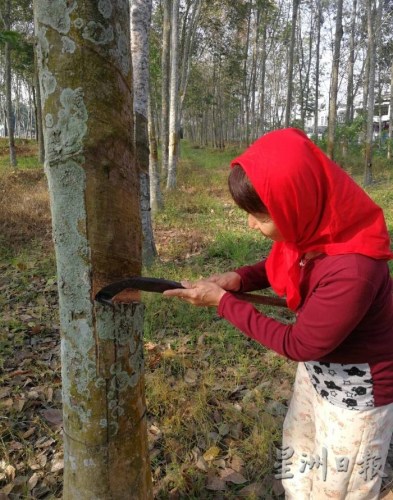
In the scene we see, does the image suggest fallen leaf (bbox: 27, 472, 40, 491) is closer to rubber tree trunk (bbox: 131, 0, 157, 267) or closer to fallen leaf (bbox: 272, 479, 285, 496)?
fallen leaf (bbox: 272, 479, 285, 496)

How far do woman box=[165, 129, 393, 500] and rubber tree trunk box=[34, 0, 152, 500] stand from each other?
0.84 feet

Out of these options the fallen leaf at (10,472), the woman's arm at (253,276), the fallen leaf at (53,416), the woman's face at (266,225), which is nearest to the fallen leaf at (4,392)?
the fallen leaf at (53,416)

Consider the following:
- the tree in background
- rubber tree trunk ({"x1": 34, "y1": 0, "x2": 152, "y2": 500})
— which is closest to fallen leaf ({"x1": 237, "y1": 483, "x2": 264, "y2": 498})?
rubber tree trunk ({"x1": 34, "y1": 0, "x2": 152, "y2": 500})

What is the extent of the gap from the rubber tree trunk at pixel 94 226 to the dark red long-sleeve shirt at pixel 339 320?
14.9 inches

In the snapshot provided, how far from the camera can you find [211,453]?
86.0 inches

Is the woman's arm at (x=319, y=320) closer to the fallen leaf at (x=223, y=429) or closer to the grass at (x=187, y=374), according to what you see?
the grass at (x=187, y=374)

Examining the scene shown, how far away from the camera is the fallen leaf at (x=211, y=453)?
2.17 meters

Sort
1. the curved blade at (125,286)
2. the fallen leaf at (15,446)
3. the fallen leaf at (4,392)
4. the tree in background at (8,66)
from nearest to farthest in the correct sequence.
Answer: the curved blade at (125,286)
the fallen leaf at (15,446)
the fallen leaf at (4,392)
the tree in background at (8,66)

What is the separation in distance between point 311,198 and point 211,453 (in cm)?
167

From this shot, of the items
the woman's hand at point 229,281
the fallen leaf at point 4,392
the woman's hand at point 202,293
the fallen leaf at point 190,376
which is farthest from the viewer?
the fallen leaf at point 190,376

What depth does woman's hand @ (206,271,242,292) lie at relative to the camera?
161 centimetres

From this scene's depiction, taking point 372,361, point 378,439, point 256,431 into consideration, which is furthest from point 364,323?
point 256,431

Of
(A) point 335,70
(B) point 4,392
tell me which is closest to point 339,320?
(B) point 4,392

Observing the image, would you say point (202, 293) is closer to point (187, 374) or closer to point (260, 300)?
point (260, 300)
